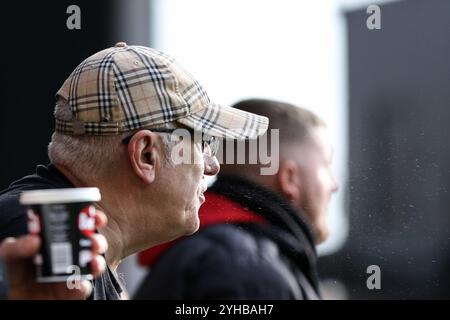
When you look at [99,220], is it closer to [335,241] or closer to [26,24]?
[335,241]

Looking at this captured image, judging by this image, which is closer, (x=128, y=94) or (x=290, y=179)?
(x=128, y=94)

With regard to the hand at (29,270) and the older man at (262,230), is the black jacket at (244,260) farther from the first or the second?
the hand at (29,270)

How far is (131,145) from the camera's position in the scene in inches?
74.7

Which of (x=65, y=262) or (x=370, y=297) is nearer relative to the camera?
(x=65, y=262)

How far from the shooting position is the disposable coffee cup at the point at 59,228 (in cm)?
135

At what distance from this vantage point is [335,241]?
2.79m

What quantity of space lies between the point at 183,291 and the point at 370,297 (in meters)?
0.80

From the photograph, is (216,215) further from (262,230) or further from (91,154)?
(91,154)

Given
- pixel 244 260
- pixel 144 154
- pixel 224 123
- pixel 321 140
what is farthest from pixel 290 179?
pixel 144 154

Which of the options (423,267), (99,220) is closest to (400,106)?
(423,267)

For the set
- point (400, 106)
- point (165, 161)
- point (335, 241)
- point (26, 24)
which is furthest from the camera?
point (400, 106)

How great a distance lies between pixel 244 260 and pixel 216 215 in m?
0.20

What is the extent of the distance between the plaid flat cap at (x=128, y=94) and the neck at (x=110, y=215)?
0.11 meters

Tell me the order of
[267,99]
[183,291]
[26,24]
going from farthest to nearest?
[26,24]
[267,99]
[183,291]
